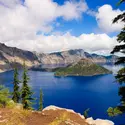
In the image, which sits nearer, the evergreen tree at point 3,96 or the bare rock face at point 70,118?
the bare rock face at point 70,118

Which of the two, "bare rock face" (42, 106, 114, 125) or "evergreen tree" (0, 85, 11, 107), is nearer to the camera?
"bare rock face" (42, 106, 114, 125)

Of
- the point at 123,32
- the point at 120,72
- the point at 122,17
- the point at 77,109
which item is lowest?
the point at 77,109

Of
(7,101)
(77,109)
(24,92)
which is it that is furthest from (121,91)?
(77,109)

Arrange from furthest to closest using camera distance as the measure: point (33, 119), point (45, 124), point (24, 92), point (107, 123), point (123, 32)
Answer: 1. point (24, 92)
2. point (107, 123)
3. point (33, 119)
4. point (45, 124)
5. point (123, 32)

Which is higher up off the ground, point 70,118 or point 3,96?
point 3,96

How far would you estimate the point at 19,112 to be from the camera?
→ 30.8 meters

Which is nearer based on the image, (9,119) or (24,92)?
(9,119)

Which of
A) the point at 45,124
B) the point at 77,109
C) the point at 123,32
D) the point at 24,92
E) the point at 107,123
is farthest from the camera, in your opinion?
the point at 77,109

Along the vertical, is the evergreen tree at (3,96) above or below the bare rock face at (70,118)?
above

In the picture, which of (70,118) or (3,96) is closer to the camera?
(70,118)

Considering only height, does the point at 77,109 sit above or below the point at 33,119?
below

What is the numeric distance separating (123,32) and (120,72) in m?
3.38

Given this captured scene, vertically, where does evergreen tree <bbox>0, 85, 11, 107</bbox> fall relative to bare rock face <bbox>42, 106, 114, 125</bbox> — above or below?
above

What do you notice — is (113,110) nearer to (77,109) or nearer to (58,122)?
(58,122)
